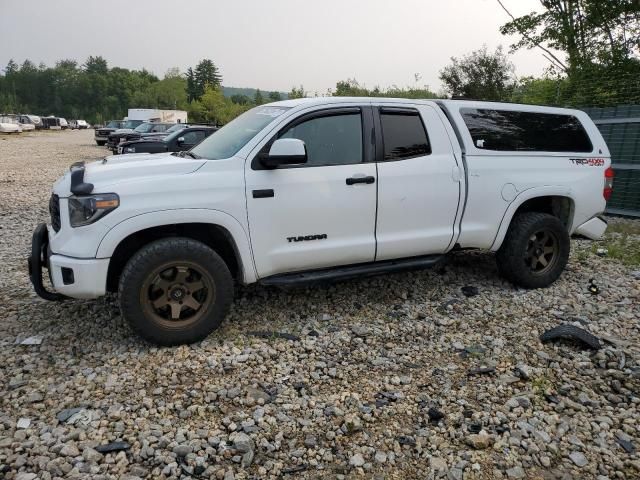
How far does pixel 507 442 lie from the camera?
110 inches

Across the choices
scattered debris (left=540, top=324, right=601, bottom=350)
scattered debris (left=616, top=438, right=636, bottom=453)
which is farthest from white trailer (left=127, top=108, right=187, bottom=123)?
scattered debris (left=616, top=438, right=636, bottom=453)

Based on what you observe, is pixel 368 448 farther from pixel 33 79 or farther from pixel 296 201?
pixel 33 79

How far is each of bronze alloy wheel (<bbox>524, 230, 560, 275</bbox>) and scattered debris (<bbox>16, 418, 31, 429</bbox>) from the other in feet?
14.7

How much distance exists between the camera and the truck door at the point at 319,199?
3822 millimetres

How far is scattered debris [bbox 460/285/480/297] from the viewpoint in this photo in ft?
16.3

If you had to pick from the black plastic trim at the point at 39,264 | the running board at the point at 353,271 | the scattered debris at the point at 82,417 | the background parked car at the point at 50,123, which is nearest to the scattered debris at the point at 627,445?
the running board at the point at 353,271

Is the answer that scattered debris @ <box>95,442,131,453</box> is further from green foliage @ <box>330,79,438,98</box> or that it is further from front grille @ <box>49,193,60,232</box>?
green foliage @ <box>330,79,438,98</box>

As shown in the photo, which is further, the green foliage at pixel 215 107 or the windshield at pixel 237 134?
the green foliage at pixel 215 107

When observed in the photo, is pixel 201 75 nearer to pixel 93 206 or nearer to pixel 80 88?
pixel 80 88

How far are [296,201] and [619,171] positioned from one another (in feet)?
25.8

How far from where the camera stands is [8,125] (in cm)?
4100

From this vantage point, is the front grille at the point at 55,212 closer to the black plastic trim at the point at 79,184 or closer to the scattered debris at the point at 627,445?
the black plastic trim at the point at 79,184

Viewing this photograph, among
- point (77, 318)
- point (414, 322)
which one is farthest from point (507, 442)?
point (77, 318)

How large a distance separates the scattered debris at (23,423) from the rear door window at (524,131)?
13.7 feet
